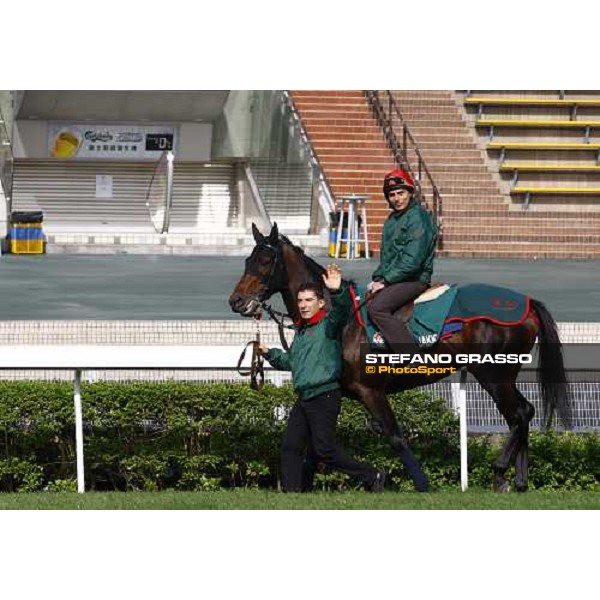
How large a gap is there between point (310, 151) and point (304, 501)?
1764 centimetres

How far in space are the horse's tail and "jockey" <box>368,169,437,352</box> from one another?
88cm

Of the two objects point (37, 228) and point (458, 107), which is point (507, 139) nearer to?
point (458, 107)

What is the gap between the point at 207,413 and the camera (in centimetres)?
992

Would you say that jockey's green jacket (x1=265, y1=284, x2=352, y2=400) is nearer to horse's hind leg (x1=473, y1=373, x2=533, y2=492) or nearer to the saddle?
the saddle

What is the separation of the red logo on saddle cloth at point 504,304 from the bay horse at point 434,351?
12 centimetres

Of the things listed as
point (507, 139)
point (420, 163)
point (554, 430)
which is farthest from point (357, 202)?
point (554, 430)

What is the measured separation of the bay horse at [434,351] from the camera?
889 centimetres

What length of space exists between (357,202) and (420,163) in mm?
1402

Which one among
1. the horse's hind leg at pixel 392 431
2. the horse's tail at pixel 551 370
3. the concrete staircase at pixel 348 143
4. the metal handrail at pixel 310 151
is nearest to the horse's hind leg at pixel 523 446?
Answer: the horse's tail at pixel 551 370

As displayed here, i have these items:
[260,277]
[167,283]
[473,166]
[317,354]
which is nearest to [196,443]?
[260,277]

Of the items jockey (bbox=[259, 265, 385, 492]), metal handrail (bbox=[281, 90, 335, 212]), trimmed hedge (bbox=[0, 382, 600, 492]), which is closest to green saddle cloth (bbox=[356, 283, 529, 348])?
jockey (bbox=[259, 265, 385, 492])

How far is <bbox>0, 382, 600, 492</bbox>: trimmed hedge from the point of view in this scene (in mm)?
9766

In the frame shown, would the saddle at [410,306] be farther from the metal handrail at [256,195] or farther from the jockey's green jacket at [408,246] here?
the metal handrail at [256,195]

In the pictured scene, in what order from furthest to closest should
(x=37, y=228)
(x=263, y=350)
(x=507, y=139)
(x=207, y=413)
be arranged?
1. (x=507, y=139)
2. (x=37, y=228)
3. (x=207, y=413)
4. (x=263, y=350)
